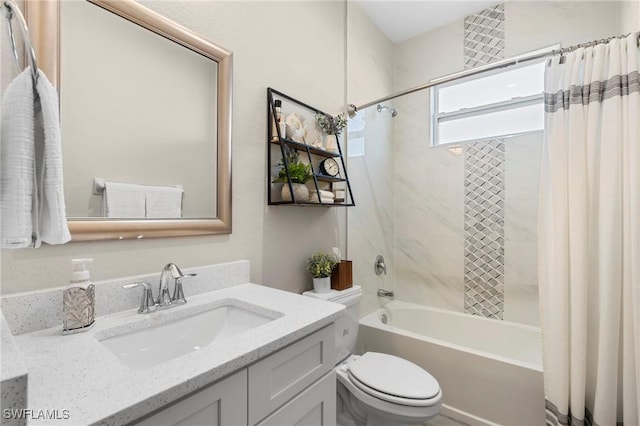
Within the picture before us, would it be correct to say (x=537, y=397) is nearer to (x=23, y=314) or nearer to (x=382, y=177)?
(x=382, y=177)

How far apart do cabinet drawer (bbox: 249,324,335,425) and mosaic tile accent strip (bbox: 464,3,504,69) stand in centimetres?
249

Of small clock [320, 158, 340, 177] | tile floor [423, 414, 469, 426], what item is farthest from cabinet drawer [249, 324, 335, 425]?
tile floor [423, 414, 469, 426]

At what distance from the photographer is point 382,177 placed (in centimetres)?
257

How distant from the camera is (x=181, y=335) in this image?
965mm

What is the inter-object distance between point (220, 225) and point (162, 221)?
239 millimetres

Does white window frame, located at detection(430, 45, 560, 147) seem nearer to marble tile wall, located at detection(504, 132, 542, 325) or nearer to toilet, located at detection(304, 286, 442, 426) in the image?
marble tile wall, located at detection(504, 132, 542, 325)

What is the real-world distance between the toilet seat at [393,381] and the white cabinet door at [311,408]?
1.28ft

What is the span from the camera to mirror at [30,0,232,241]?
905mm

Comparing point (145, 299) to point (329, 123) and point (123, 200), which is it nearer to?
point (123, 200)

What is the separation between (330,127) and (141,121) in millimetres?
1099

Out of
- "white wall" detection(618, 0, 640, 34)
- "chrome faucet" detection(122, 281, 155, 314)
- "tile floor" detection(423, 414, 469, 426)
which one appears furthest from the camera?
"tile floor" detection(423, 414, 469, 426)

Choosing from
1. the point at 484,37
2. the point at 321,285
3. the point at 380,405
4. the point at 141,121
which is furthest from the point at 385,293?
the point at 484,37

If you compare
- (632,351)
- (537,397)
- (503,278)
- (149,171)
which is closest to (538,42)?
(503,278)

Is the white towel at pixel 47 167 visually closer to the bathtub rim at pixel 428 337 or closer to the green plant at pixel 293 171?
the green plant at pixel 293 171
